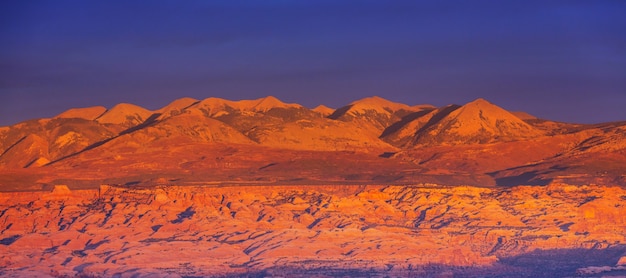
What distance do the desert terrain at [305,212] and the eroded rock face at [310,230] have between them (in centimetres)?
18

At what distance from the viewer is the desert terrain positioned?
391ft

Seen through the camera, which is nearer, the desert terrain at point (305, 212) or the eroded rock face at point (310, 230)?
the eroded rock face at point (310, 230)

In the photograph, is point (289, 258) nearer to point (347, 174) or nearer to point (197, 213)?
point (197, 213)

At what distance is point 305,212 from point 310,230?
13285 millimetres

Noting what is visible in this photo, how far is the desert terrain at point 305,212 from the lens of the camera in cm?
11931

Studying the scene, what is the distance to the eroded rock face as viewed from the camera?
389 ft

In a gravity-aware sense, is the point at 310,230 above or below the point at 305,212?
below

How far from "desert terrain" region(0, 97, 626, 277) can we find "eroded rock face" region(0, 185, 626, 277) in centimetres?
18

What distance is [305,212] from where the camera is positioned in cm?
14638

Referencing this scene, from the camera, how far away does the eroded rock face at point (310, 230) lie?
4668 inches

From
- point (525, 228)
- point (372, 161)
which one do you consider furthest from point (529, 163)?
point (525, 228)

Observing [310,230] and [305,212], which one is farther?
[305,212]

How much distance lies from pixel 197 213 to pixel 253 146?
58.2 metres

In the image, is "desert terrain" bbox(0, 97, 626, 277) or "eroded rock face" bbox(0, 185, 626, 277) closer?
"eroded rock face" bbox(0, 185, 626, 277)
